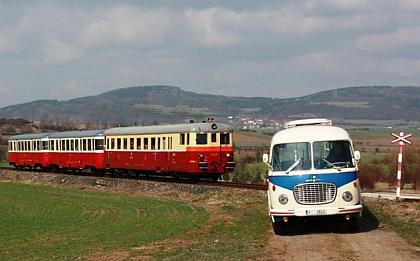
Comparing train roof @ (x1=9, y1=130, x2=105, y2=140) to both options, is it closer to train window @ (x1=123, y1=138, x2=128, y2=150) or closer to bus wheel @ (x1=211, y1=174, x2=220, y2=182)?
train window @ (x1=123, y1=138, x2=128, y2=150)

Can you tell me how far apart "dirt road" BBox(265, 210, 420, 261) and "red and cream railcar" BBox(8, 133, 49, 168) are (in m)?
40.5

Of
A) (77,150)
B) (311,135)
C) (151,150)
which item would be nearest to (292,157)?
(311,135)

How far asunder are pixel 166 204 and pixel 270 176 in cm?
1223

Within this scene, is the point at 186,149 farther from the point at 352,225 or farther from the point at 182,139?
the point at 352,225

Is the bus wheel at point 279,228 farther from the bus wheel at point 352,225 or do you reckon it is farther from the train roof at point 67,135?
the train roof at point 67,135

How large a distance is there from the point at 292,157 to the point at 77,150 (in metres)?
34.2

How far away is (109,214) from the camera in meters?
24.5

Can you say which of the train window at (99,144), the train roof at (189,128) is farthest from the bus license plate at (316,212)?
the train window at (99,144)

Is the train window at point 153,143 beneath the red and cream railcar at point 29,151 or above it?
above

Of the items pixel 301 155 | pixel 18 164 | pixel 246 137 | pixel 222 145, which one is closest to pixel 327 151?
pixel 301 155

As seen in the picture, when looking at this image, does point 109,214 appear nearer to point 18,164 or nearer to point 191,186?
point 191,186

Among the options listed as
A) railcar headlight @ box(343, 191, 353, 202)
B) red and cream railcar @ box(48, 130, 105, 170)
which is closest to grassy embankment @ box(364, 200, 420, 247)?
railcar headlight @ box(343, 191, 353, 202)

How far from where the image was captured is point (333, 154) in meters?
15.2

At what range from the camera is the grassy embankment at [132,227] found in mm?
14523
